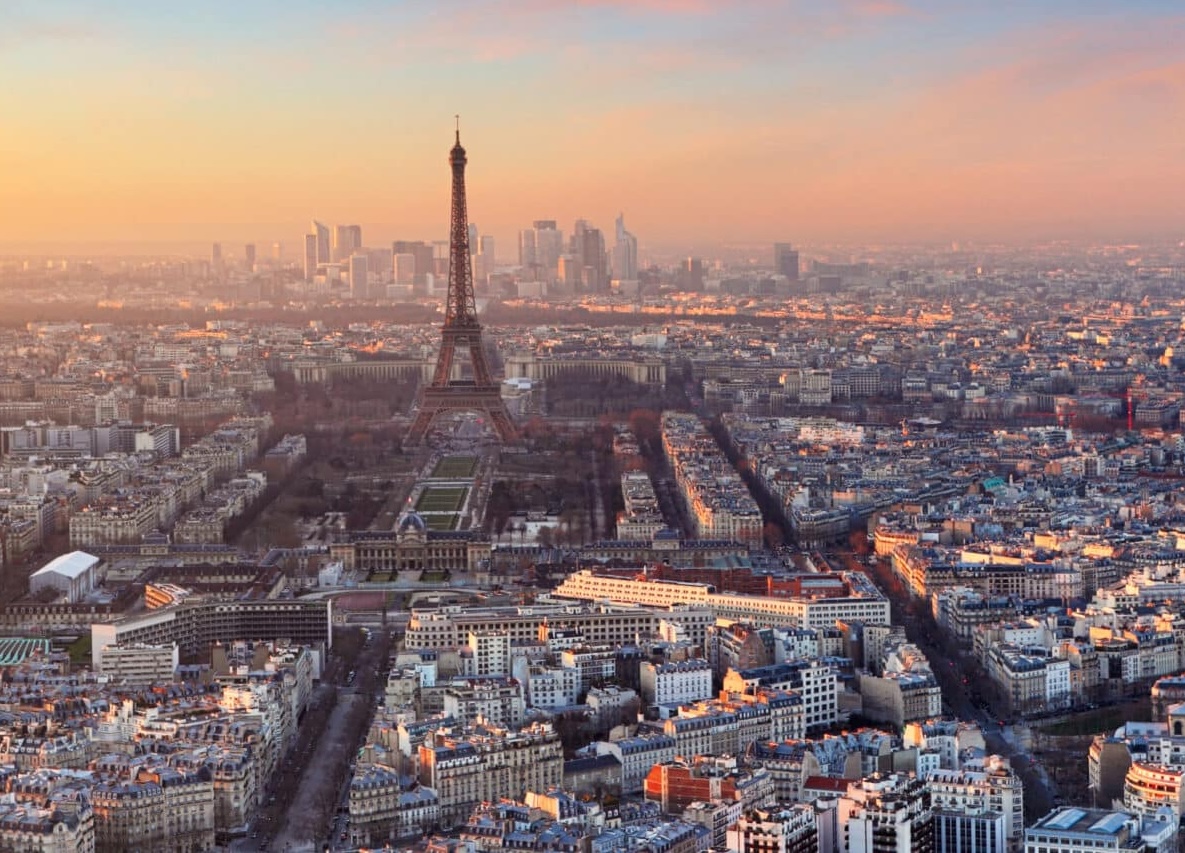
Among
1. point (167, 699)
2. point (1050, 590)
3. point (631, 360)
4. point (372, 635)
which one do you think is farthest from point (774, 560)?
point (631, 360)

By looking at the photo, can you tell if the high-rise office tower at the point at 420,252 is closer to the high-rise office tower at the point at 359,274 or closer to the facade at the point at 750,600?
the high-rise office tower at the point at 359,274

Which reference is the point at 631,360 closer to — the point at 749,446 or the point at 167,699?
the point at 749,446

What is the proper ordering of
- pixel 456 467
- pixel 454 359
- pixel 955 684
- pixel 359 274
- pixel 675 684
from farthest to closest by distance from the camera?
1. pixel 359 274
2. pixel 454 359
3. pixel 456 467
4. pixel 955 684
5. pixel 675 684

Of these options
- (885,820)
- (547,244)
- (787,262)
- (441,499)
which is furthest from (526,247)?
(885,820)

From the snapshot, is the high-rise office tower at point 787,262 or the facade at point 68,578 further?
the high-rise office tower at point 787,262

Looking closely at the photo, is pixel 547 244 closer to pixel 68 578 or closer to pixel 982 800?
pixel 68 578

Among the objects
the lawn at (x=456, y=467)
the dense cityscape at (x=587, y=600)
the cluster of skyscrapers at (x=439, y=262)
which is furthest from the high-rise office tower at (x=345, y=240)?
the lawn at (x=456, y=467)

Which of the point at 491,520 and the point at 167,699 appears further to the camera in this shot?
the point at 491,520
